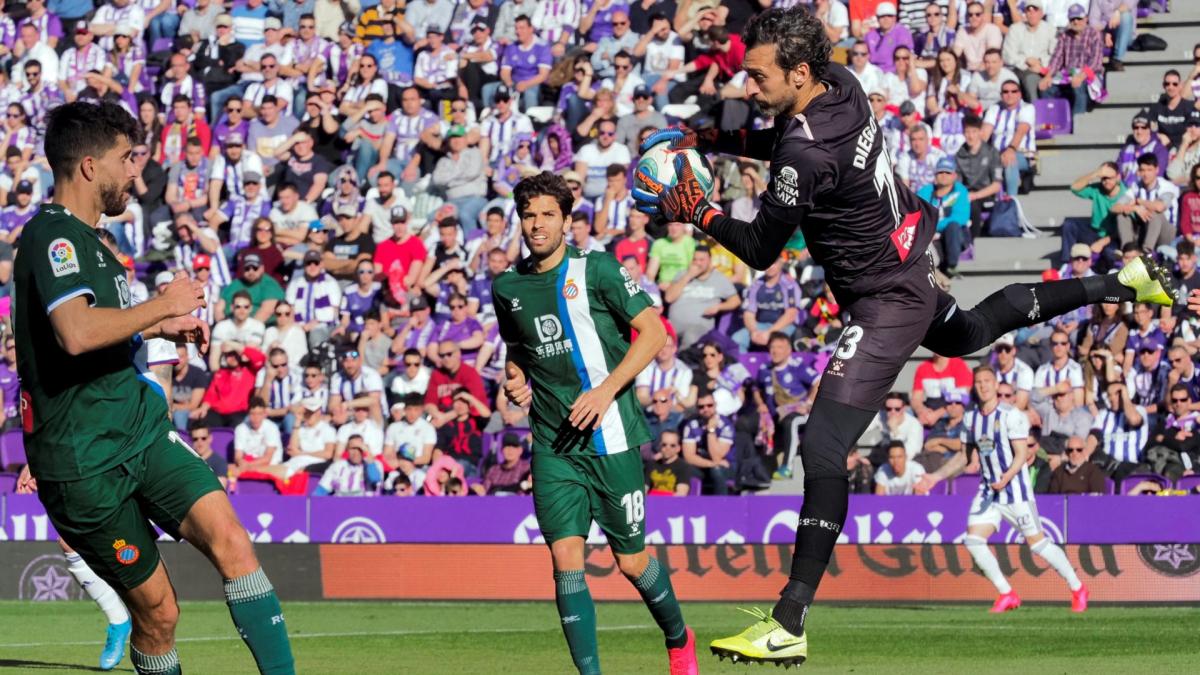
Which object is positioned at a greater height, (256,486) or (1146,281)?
(1146,281)

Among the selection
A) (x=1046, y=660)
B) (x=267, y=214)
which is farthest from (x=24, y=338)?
(x=267, y=214)

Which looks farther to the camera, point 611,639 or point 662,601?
point 611,639

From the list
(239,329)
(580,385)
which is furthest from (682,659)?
(239,329)

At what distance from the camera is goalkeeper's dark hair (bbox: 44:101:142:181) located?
7.22 metres

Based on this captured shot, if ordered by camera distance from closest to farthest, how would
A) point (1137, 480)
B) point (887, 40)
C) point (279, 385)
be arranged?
point (1137, 480) → point (279, 385) → point (887, 40)

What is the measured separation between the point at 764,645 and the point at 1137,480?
11202 millimetres

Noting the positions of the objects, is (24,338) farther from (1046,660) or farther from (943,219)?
(943,219)

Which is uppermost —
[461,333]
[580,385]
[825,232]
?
[825,232]

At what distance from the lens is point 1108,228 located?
20.6 metres

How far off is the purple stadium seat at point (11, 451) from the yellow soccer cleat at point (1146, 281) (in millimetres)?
14788

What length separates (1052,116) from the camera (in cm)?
2278

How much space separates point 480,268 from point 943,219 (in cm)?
566

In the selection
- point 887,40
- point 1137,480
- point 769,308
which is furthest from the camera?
point 887,40

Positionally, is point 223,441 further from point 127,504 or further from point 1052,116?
point 127,504
